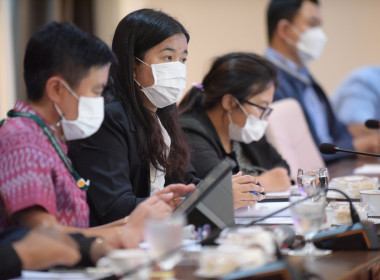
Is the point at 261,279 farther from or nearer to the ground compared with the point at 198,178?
farther from the ground

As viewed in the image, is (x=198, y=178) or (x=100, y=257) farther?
(x=198, y=178)

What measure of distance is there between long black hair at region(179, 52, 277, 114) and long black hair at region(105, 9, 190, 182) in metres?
0.60

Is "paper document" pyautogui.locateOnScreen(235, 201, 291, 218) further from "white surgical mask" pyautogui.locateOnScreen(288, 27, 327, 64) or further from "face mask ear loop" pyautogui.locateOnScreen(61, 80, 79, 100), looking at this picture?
"white surgical mask" pyautogui.locateOnScreen(288, 27, 327, 64)

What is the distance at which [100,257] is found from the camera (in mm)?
1497

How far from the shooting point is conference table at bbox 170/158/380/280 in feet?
4.68

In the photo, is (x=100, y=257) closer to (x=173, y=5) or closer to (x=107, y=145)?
(x=107, y=145)

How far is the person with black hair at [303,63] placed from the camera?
441cm

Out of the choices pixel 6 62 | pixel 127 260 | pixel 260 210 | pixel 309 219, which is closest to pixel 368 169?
pixel 260 210

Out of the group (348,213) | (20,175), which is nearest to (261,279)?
(20,175)

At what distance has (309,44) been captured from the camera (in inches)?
191

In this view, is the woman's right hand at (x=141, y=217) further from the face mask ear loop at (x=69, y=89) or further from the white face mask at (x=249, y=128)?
the white face mask at (x=249, y=128)

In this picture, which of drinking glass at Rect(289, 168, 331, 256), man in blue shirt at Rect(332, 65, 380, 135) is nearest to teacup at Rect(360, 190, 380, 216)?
drinking glass at Rect(289, 168, 331, 256)

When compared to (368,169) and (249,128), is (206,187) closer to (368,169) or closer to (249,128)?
(249,128)

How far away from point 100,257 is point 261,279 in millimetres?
392
